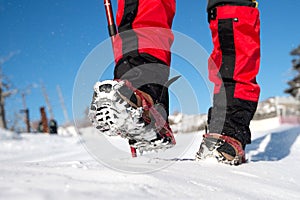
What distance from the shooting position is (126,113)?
2.98 ft

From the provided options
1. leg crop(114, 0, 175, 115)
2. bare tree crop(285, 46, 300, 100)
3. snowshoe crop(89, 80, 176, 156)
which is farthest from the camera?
bare tree crop(285, 46, 300, 100)

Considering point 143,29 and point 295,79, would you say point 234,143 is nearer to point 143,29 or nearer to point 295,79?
point 143,29

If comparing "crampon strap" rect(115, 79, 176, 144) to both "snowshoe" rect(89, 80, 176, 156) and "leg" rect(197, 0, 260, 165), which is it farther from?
"leg" rect(197, 0, 260, 165)

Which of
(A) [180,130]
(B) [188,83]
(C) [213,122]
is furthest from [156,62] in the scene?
(A) [180,130]

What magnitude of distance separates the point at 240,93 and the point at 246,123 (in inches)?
5.3

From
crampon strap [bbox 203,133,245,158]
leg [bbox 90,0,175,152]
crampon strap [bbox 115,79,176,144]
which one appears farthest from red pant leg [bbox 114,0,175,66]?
crampon strap [bbox 203,133,245,158]

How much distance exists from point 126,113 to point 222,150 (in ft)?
1.67

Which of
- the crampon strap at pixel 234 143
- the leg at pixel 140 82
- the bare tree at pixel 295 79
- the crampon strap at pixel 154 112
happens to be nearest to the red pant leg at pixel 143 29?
the leg at pixel 140 82

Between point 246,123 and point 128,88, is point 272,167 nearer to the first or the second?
point 246,123

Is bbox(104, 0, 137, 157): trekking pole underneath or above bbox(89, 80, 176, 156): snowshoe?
above

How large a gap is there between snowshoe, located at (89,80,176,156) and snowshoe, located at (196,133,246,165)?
11.5 inches

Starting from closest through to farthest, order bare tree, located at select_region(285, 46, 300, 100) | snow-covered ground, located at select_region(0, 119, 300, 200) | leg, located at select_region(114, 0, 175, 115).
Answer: snow-covered ground, located at select_region(0, 119, 300, 200) → leg, located at select_region(114, 0, 175, 115) → bare tree, located at select_region(285, 46, 300, 100)

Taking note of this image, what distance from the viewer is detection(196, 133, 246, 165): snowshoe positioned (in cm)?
122

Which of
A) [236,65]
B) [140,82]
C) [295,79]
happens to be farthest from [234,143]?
[295,79]
